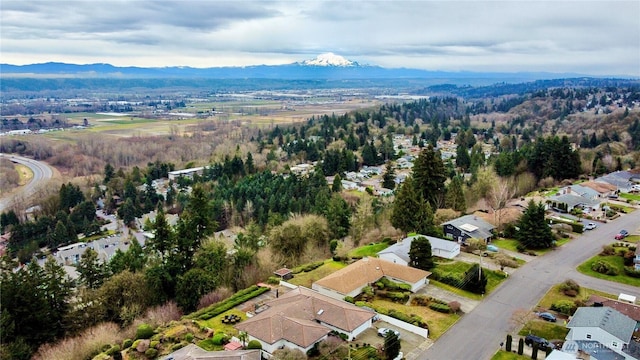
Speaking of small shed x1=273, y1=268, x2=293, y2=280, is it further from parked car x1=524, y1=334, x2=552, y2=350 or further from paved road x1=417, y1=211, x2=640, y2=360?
parked car x1=524, y1=334, x2=552, y2=350

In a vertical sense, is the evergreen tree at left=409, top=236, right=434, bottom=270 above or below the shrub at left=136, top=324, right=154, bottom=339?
above

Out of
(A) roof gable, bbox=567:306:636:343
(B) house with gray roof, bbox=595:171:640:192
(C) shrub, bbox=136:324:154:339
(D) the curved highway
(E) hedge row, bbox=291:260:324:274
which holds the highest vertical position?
(B) house with gray roof, bbox=595:171:640:192

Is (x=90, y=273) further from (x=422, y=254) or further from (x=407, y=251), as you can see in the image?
(x=422, y=254)

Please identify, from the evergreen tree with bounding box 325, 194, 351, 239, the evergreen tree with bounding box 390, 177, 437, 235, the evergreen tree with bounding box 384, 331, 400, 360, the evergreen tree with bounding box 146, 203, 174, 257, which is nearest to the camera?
the evergreen tree with bounding box 384, 331, 400, 360

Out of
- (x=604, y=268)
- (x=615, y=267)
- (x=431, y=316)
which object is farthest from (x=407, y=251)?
(x=615, y=267)

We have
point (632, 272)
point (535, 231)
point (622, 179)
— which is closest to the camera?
point (632, 272)

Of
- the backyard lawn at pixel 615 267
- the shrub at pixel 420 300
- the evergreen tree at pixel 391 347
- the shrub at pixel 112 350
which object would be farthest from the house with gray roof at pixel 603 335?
the shrub at pixel 112 350

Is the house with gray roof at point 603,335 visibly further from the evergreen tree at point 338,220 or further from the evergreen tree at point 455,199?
the evergreen tree at point 338,220

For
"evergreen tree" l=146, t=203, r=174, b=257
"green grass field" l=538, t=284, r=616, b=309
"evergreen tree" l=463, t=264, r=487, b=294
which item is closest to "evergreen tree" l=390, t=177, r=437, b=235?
"evergreen tree" l=463, t=264, r=487, b=294
